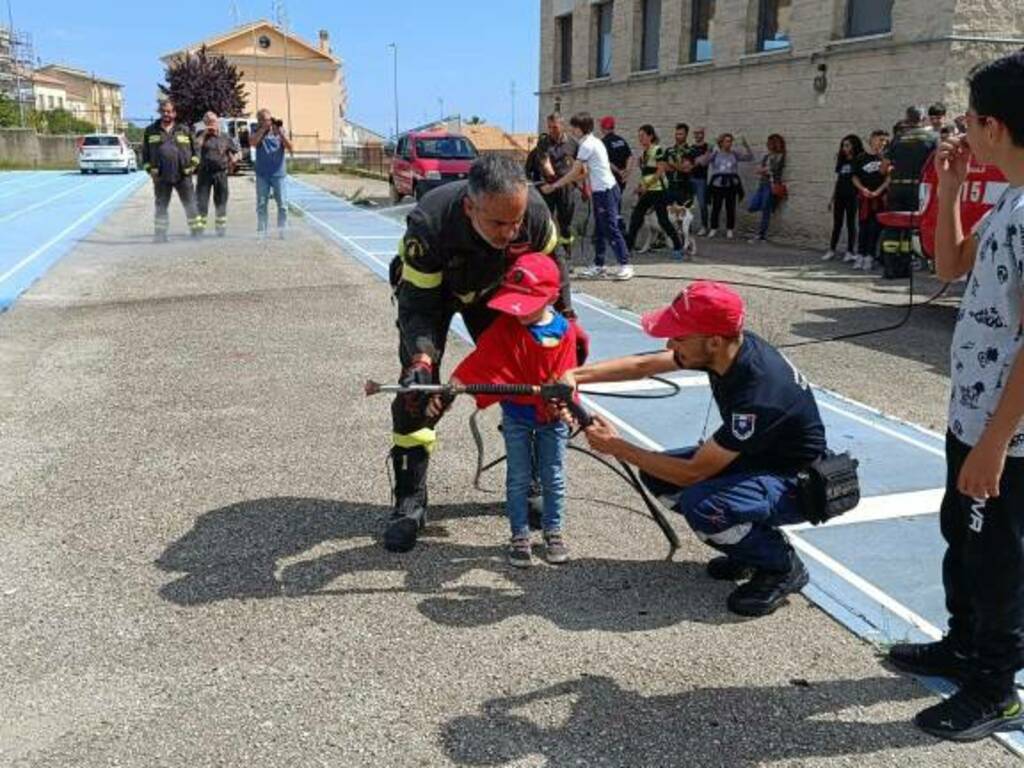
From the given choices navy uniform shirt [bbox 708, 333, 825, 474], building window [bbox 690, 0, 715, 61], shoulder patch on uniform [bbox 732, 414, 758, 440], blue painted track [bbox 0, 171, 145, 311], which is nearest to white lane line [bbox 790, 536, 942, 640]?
navy uniform shirt [bbox 708, 333, 825, 474]

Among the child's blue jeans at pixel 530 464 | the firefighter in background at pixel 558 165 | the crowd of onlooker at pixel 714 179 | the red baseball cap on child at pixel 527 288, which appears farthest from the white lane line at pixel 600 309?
the red baseball cap on child at pixel 527 288

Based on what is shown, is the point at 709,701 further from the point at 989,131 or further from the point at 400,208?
the point at 400,208

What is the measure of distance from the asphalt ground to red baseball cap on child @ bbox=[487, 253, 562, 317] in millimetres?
1122

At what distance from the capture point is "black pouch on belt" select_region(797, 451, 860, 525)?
11.1 feet

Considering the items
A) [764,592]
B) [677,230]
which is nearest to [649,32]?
[677,230]

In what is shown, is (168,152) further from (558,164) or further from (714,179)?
(714,179)

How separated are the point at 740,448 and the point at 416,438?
147 centimetres

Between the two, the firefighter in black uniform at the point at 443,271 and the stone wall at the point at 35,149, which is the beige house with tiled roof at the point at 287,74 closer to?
the stone wall at the point at 35,149

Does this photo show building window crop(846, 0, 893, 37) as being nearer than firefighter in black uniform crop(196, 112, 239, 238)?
Yes

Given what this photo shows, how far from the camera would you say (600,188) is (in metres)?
11.4

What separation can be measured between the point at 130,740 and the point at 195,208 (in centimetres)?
1401

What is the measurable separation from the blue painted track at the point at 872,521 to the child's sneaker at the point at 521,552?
112 centimetres

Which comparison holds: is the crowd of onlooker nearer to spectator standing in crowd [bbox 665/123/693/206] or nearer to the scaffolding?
spectator standing in crowd [bbox 665/123/693/206]

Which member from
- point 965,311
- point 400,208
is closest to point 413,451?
point 965,311
